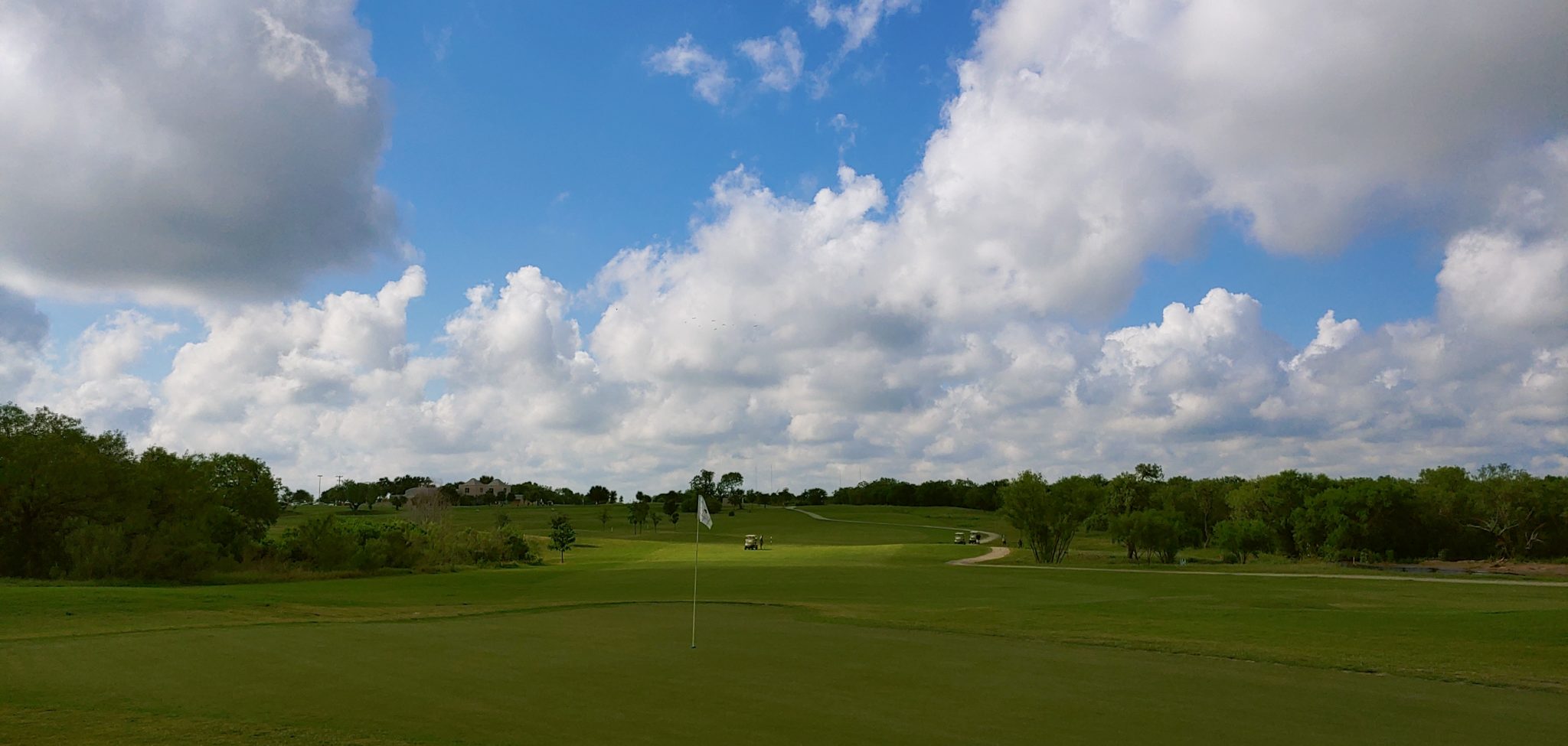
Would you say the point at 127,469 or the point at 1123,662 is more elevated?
the point at 127,469

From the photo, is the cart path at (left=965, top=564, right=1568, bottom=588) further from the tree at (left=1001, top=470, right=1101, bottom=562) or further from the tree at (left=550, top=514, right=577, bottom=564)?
the tree at (left=550, top=514, right=577, bottom=564)

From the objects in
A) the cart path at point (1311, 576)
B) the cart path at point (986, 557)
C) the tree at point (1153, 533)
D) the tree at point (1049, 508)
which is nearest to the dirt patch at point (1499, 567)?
the cart path at point (1311, 576)

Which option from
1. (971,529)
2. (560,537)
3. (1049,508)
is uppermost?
(1049,508)

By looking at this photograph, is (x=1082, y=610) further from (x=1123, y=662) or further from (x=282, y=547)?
(x=282, y=547)

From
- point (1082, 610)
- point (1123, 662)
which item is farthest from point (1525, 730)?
point (1082, 610)

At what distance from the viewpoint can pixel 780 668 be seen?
53.6 feet

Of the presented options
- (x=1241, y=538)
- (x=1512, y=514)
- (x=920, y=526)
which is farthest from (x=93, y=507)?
(x=920, y=526)

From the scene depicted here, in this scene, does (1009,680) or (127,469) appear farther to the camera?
(127,469)

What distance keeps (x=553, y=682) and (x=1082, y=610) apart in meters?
20.5

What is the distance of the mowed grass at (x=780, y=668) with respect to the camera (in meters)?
11.4

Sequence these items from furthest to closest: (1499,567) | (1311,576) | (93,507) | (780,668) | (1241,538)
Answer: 1. (1241,538)
2. (1499,567)
3. (1311,576)
4. (93,507)
5. (780,668)

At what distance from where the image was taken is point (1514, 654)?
19.3 metres

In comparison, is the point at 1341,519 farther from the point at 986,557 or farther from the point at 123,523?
the point at 123,523

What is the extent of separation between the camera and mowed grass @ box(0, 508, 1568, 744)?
1143 cm
